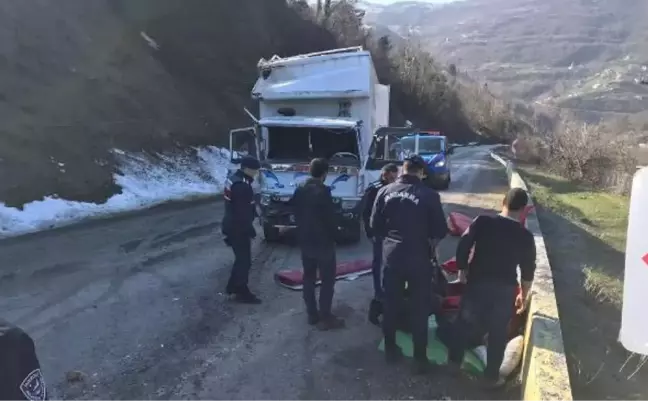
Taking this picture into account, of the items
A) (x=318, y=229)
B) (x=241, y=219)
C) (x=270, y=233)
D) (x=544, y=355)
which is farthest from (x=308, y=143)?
(x=544, y=355)

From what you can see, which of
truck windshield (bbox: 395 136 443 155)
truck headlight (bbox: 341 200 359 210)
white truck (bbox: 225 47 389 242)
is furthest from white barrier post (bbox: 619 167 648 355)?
truck windshield (bbox: 395 136 443 155)

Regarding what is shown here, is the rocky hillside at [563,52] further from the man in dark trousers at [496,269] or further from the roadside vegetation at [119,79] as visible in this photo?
the man in dark trousers at [496,269]

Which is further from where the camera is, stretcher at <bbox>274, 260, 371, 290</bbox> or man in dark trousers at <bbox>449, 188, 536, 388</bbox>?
stretcher at <bbox>274, 260, 371, 290</bbox>

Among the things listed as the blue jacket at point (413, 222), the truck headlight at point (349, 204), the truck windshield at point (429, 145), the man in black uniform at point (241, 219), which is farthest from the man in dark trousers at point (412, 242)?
the truck windshield at point (429, 145)

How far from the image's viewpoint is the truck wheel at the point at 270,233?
12197 millimetres

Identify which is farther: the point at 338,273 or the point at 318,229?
the point at 338,273

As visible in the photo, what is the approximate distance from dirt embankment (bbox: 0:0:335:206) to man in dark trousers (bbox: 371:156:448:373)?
10422mm

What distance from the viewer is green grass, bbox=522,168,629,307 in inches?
402

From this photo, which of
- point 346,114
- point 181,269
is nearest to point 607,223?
point 346,114

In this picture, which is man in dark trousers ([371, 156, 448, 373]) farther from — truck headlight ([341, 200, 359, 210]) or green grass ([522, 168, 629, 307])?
truck headlight ([341, 200, 359, 210])

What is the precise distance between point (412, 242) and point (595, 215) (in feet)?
43.9

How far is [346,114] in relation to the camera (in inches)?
563

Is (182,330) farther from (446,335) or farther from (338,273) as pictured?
(338,273)

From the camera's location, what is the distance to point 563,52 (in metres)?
147
